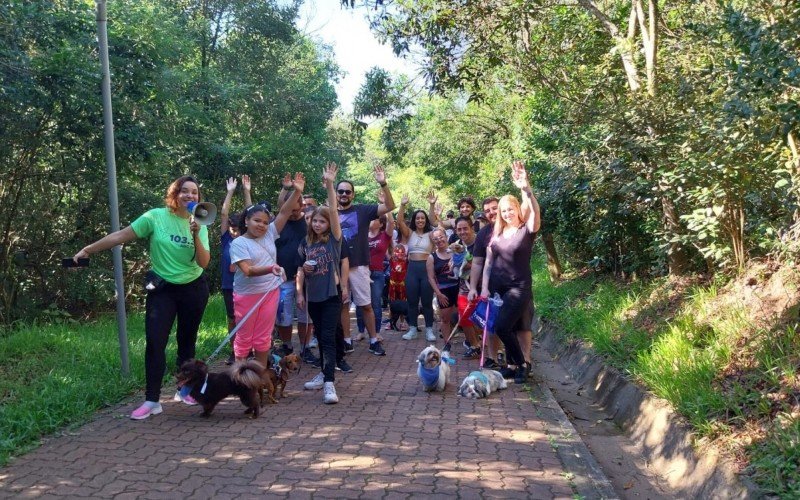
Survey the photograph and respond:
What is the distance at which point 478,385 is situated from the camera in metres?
6.84

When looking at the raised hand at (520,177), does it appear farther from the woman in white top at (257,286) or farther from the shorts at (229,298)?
the shorts at (229,298)

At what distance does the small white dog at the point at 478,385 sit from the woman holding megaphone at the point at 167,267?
2571 millimetres

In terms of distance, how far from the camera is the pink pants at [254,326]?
658 centimetres

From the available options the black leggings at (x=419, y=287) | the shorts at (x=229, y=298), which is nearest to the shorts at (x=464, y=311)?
the black leggings at (x=419, y=287)

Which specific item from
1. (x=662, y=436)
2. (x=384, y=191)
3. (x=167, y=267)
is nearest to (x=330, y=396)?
(x=167, y=267)

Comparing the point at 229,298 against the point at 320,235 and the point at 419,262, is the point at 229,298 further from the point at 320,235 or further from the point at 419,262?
the point at 419,262

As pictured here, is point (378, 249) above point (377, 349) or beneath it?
above

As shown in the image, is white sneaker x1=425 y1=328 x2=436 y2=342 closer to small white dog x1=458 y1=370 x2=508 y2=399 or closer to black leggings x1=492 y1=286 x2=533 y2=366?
black leggings x1=492 y1=286 x2=533 y2=366

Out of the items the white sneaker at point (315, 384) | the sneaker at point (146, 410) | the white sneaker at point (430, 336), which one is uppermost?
the sneaker at point (146, 410)

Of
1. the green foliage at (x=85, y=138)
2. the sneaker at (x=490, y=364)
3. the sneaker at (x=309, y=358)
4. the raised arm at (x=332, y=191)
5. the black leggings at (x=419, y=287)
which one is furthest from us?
the black leggings at (x=419, y=287)

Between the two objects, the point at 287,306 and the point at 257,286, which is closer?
the point at 257,286

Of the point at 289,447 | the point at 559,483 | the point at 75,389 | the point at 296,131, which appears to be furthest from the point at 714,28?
the point at 296,131

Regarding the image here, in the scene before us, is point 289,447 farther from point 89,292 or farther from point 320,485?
point 89,292

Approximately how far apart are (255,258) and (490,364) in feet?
10.5
